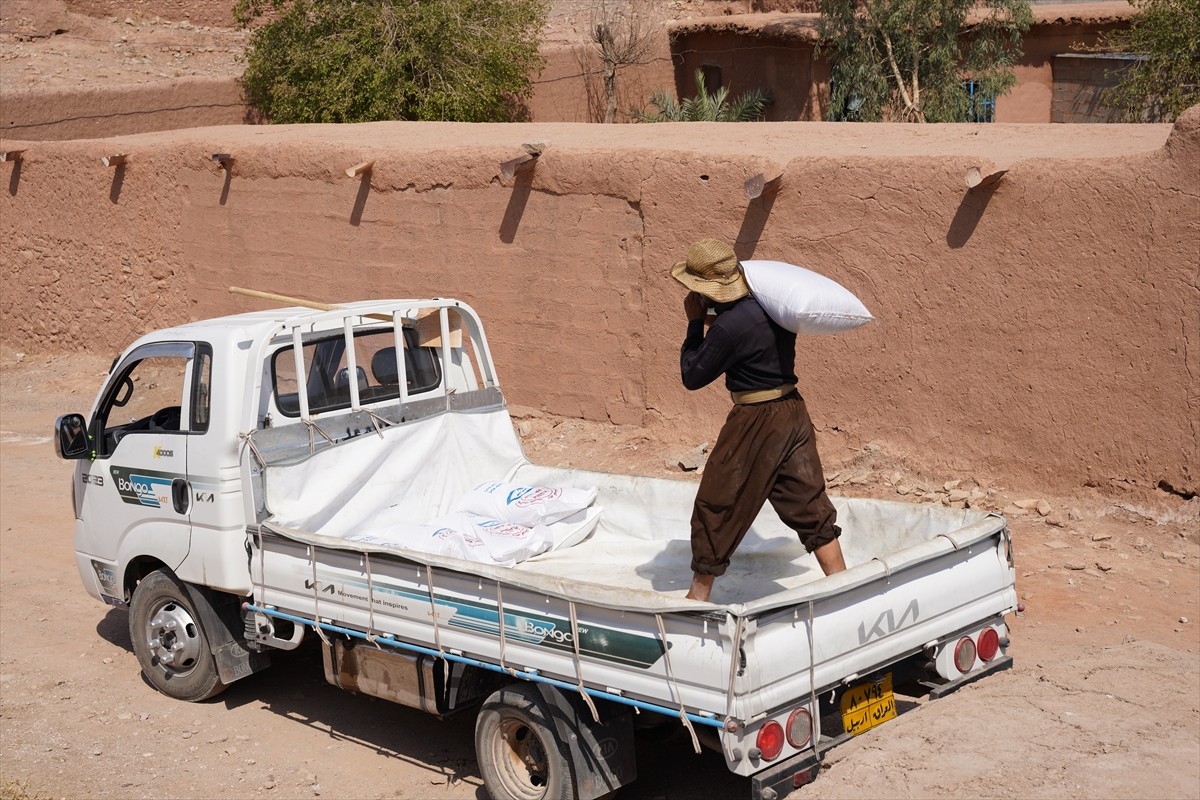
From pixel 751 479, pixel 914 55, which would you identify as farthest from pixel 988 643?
pixel 914 55

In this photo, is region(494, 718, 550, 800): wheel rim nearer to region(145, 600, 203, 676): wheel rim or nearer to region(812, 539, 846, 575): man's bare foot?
region(812, 539, 846, 575): man's bare foot

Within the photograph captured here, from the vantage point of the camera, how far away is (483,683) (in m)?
5.08

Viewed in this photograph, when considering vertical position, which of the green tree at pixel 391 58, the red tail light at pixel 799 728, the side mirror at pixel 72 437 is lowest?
the red tail light at pixel 799 728

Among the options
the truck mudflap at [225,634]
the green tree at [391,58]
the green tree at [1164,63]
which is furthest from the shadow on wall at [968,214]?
the green tree at [391,58]

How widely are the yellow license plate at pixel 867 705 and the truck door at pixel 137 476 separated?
305 cm

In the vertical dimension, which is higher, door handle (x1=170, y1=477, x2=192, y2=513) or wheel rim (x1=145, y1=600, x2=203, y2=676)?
door handle (x1=170, y1=477, x2=192, y2=513)

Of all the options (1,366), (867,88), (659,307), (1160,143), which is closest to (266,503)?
(659,307)

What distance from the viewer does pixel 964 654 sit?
4.98 metres

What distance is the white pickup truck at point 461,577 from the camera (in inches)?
169

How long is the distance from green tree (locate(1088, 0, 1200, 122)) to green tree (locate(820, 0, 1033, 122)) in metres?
2.14

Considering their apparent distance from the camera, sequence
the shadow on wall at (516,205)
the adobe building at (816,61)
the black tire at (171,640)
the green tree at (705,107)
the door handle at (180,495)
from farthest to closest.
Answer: the green tree at (705,107), the adobe building at (816,61), the shadow on wall at (516,205), the black tire at (171,640), the door handle at (180,495)

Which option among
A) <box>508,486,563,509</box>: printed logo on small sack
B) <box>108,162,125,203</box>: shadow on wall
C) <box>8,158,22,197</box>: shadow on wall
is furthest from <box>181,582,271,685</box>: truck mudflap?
<box>8,158,22,197</box>: shadow on wall

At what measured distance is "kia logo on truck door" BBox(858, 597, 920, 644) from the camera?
178 inches

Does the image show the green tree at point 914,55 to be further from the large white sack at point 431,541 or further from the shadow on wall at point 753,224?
the large white sack at point 431,541
